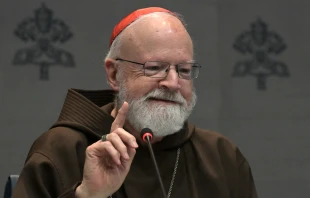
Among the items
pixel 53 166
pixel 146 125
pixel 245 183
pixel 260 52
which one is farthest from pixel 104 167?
pixel 260 52

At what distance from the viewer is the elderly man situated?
8.14 feet

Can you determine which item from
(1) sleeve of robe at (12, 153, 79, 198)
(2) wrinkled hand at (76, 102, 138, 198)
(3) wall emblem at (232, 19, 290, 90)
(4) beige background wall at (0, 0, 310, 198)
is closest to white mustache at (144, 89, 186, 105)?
(2) wrinkled hand at (76, 102, 138, 198)

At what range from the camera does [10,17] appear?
3.76 meters

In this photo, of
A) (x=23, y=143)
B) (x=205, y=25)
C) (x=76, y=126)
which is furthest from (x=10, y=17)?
(x=76, y=126)

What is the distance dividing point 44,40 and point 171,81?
1473 mm

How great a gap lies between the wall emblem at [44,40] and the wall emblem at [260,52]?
99cm

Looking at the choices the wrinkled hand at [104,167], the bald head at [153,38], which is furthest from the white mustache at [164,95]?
the wrinkled hand at [104,167]

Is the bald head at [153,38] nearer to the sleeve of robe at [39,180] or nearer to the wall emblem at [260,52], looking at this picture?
the sleeve of robe at [39,180]

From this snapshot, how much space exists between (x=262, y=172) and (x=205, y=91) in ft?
1.87

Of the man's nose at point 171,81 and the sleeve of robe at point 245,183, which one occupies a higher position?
the man's nose at point 171,81

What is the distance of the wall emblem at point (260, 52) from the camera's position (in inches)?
158

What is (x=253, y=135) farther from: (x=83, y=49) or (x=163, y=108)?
(x=163, y=108)

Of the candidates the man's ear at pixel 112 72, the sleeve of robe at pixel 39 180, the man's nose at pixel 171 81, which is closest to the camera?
the sleeve of robe at pixel 39 180

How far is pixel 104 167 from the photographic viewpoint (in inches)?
88.9
